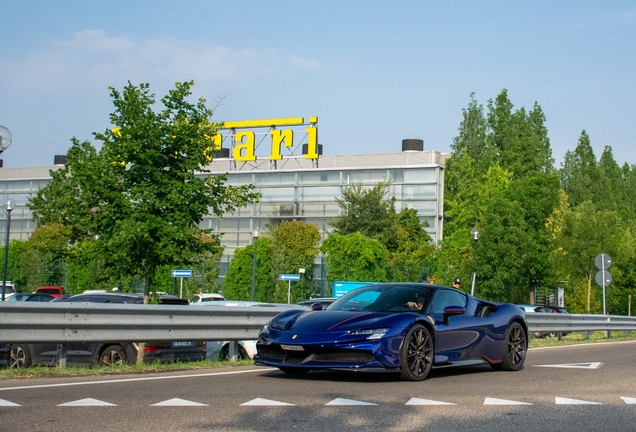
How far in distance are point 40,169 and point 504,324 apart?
292ft

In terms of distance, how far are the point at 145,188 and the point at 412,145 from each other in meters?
66.6

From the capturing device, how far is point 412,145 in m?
82.6

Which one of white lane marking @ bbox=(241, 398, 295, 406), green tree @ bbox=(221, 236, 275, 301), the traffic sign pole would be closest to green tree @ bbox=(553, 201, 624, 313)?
green tree @ bbox=(221, 236, 275, 301)

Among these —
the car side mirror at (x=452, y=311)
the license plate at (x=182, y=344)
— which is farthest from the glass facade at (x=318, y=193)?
the car side mirror at (x=452, y=311)

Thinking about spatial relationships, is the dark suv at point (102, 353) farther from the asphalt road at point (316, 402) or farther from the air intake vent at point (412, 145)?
the air intake vent at point (412, 145)

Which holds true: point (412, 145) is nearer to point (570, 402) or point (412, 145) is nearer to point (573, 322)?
point (573, 322)

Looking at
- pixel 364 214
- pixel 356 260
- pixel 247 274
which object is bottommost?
pixel 247 274

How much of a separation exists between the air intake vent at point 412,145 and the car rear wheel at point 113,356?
69818 millimetres

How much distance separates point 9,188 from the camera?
317ft

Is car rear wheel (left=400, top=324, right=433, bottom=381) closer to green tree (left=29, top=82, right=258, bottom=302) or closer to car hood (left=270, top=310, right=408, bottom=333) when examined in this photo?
car hood (left=270, top=310, right=408, bottom=333)

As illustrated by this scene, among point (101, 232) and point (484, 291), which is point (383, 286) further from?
point (484, 291)

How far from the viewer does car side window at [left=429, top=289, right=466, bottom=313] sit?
10.8 metres

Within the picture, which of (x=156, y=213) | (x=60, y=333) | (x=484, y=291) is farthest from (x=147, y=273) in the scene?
(x=484, y=291)

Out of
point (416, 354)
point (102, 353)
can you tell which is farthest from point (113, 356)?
point (416, 354)
